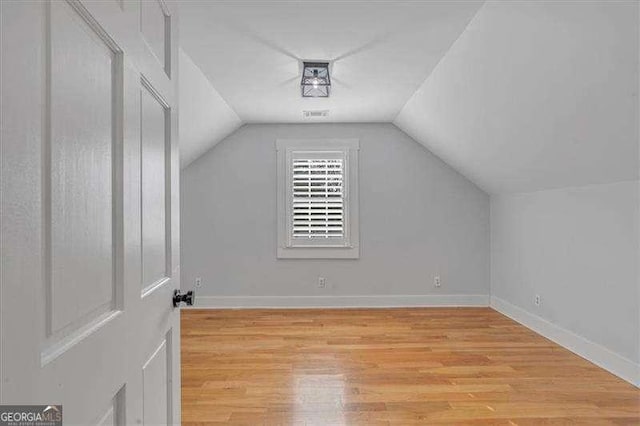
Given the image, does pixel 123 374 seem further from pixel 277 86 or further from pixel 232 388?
pixel 277 86

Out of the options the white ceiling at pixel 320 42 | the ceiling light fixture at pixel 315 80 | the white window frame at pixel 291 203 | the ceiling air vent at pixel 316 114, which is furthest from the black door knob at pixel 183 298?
the white window frame at pixel 291 203

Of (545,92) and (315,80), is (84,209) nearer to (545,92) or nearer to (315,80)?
(545,92)

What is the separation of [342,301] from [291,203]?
55.3 inches

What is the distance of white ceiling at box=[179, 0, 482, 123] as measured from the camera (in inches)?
92.5

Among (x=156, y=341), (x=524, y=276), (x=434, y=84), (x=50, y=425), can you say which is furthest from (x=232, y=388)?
(x=524, y=276)

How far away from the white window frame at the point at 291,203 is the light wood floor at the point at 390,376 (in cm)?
98

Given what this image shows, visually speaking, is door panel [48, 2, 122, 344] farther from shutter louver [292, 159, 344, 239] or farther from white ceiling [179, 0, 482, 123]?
shutter louver [292, 159, 344, 239]

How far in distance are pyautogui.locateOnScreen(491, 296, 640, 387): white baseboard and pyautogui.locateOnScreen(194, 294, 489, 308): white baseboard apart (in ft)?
1.76

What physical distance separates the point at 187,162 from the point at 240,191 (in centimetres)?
73

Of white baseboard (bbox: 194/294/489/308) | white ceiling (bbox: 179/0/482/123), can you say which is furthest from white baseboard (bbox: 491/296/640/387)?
white ceiling (bbox: 179/0/482/123)

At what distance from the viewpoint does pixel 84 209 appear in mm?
714

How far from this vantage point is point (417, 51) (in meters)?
2.92

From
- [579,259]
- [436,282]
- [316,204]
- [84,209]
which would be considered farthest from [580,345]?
[84,209]

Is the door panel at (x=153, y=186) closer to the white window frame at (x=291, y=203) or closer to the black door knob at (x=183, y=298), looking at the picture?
the black door knob at (x=183, y=298)
